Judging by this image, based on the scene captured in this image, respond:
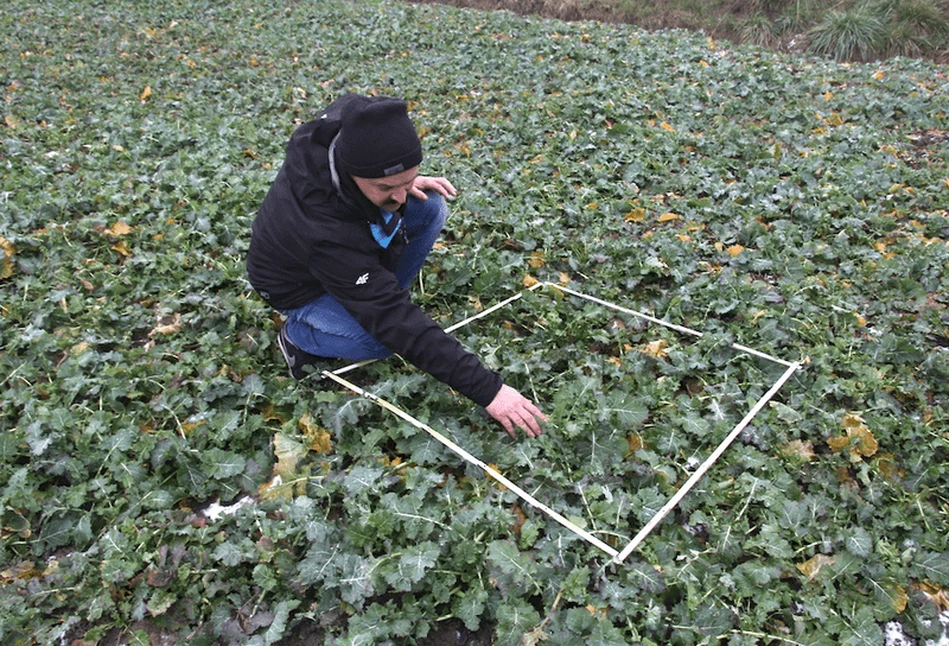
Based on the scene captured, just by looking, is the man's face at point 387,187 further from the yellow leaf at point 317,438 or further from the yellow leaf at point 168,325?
the yellow leaf at point 168,325

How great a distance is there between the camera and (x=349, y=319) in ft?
9.11

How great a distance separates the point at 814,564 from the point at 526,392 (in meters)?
1.27

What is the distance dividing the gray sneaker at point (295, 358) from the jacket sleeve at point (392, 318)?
27.4 inches

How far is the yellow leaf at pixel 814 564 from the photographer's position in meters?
2.13

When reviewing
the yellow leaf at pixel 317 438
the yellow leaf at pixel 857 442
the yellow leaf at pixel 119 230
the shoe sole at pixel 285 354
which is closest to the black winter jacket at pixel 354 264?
the yellow leaf at pixel 317 438

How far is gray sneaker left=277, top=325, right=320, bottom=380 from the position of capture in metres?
2.94

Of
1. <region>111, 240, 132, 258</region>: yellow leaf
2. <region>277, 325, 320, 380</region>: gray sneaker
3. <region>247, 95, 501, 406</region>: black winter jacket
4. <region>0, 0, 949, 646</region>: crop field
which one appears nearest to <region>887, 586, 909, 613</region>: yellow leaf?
<region>0, 0, 949, 646</region>: crop field

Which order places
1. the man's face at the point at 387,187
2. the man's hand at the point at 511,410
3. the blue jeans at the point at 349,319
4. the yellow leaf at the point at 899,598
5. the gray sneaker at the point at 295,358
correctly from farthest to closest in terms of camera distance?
the gray sneaker at the point at 295,358 < the blue jeans at the point at 349,319 < the man's hand at the point at 511,410 < the man's face at the point at 387,187 < the yellow leaf at the point at 899,598

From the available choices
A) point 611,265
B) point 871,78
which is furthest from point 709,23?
point 611,265

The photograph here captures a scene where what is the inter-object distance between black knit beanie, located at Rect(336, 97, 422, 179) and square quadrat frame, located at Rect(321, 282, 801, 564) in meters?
0.98

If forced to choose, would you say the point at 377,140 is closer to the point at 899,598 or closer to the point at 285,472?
the point at 285,472

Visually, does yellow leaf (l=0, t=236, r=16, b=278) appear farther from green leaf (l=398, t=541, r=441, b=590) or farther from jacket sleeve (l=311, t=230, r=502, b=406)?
Result: green leaf (l=398, t=541, r=441, b=590)

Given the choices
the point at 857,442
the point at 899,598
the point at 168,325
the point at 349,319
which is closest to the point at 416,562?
the point at 349,319

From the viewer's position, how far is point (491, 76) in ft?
23.2
